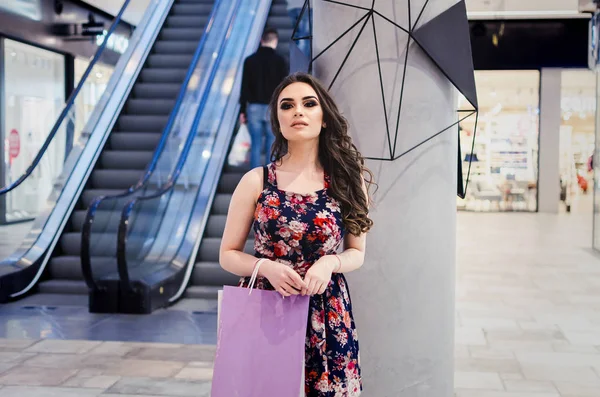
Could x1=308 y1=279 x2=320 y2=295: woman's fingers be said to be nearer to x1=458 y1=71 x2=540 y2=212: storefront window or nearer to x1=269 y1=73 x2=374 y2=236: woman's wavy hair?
x1=269 y1=73 x2=374 y2=236: woman's wavy hair

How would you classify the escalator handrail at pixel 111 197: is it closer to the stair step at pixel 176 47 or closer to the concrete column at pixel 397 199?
the stair step at pixel 176 47

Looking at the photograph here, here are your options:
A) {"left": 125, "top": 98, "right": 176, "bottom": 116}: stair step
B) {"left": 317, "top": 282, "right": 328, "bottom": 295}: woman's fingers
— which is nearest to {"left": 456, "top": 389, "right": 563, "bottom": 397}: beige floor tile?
{"left": 317, "top": 282, "right": 328, "bottom": 295}: woman's fingers

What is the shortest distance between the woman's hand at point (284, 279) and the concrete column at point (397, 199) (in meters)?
0.82

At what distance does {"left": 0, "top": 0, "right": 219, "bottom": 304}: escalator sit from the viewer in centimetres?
729

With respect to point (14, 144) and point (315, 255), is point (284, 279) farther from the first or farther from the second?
point (14, 144)

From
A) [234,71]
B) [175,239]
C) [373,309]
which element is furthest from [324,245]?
[234,71]

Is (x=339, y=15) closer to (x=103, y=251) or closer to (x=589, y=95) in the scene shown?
(x=103, y=251)

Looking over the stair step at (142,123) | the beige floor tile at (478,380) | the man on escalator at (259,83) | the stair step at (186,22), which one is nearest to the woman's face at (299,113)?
the beige floor tile at (478,380)

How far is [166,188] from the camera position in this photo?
755 cm

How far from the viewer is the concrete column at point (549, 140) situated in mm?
17562

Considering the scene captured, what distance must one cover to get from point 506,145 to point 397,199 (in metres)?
16.8

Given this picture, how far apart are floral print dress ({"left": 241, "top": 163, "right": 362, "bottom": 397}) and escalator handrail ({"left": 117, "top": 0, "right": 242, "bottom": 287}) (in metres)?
4.51

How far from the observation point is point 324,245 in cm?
216

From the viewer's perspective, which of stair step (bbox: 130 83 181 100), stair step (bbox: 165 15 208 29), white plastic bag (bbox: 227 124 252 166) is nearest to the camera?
white plastic bag (bbox: 227 124 252 166)
